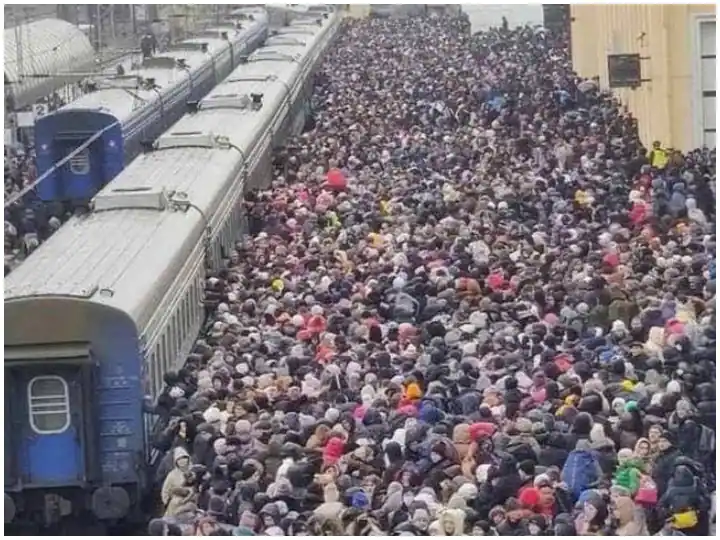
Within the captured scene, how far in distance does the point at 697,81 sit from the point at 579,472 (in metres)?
14.7

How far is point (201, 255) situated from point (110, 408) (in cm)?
468

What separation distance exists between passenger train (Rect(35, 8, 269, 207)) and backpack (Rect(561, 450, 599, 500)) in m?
9.67

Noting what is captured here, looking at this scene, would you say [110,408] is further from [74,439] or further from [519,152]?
[519,152]

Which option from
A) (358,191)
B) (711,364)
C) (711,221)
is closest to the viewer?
(711,364)

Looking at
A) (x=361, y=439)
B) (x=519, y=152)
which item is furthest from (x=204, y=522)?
(x=519, y=152)

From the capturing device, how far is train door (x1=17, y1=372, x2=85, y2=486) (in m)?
12.8

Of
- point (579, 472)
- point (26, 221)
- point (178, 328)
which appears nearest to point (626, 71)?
point (26, 221)

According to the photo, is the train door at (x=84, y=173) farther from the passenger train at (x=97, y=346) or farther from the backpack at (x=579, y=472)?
the backpack at (x=579, y=472)

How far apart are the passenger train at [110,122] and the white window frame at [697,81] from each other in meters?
7.18

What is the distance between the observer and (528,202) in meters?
22.4

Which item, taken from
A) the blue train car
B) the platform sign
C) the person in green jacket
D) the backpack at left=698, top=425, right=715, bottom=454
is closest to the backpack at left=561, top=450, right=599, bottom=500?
the person in green jacket

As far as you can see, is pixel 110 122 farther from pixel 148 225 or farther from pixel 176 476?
pixel 176 476

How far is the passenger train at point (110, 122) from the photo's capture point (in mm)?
24031

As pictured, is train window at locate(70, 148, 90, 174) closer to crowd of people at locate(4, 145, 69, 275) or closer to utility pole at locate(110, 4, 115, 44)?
crowd of people at locate(4, 145, 69, 275)
